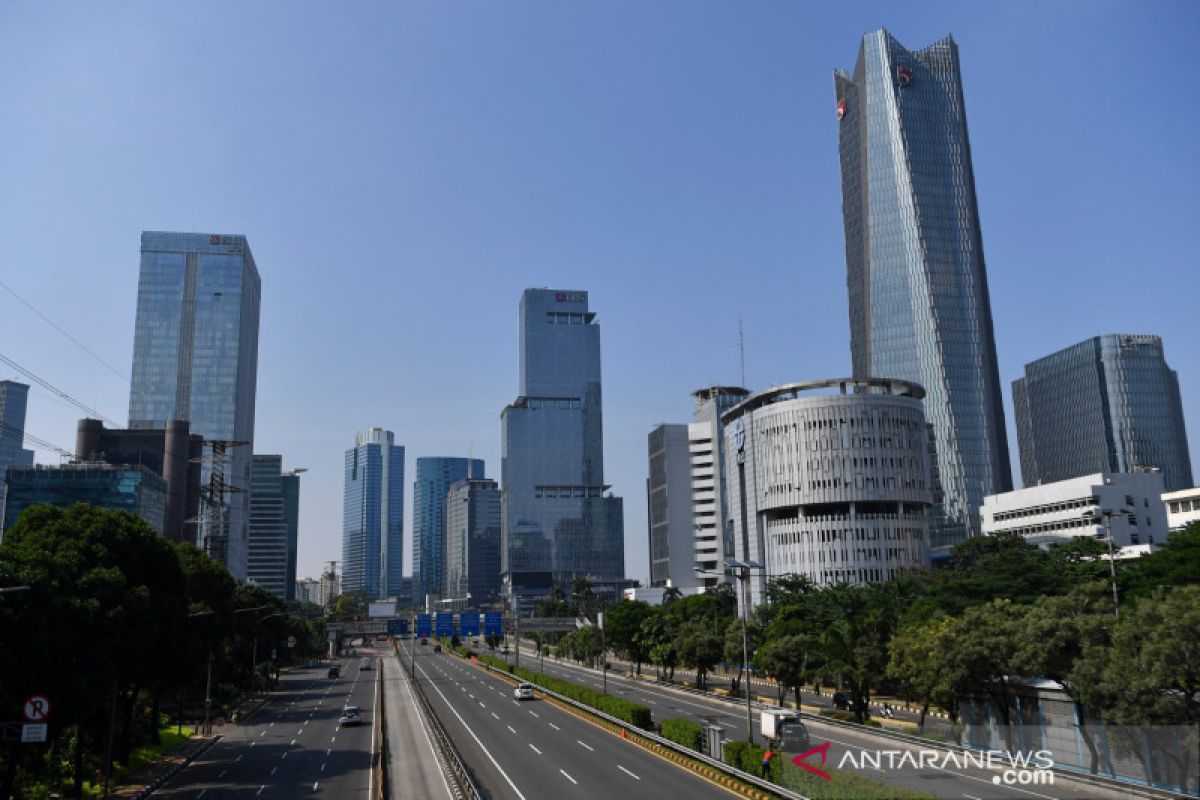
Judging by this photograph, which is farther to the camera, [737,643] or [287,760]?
[737,643]

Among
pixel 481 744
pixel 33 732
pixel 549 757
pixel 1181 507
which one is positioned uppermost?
pixel 1181 507

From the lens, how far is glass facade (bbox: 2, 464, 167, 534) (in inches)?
6826

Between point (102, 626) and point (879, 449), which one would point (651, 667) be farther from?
point (102, 626)

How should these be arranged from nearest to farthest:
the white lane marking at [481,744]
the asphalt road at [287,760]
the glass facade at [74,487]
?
the white lane marking at [481,744] < the asphalt road at [287,760] < the glass facade at [74,487]

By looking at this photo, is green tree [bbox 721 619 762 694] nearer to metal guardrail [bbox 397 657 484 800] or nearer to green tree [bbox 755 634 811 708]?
green tree [bbox 755 634 811 708]

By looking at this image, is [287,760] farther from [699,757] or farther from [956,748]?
[956,748]

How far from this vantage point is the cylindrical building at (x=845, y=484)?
153875 millimetres

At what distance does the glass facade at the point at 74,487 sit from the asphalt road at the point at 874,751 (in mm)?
121885

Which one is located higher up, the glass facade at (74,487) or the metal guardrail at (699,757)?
the glass facade at (74,487)

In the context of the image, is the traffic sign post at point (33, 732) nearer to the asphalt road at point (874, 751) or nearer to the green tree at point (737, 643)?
the asphalt road at point (874, 751)

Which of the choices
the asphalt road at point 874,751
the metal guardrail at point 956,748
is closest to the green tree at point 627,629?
the asphalt road at point 874,751

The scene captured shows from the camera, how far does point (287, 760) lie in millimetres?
55625

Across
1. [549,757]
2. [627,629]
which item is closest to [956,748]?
[549,757]

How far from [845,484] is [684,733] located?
368 feet
